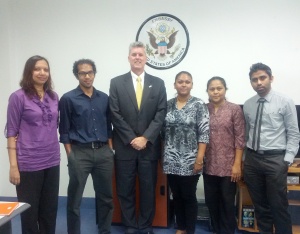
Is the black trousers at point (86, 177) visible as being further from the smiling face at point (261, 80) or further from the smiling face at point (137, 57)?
the smiling face at point (261, 80)

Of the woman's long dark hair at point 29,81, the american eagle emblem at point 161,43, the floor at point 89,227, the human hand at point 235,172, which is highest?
the american eagle emblem at point 161,43

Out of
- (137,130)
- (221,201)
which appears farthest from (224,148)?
(137,130)

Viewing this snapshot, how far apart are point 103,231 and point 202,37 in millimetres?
2071

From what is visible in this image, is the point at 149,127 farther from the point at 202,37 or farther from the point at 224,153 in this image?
the point at 202,37

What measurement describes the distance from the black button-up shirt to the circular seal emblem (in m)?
1.10

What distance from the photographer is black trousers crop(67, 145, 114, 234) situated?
2.23m

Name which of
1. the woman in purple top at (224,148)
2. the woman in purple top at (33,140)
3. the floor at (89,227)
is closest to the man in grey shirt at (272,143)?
the woman in purple top at (224,148)

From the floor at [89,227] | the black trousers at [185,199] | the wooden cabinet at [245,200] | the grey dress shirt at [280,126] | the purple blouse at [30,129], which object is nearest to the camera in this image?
the purple blouse at [30,129]

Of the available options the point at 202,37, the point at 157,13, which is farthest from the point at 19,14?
the point at 202,37

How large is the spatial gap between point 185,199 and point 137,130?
67cm

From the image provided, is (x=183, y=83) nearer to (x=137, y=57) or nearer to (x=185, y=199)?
(x=137, y=57)

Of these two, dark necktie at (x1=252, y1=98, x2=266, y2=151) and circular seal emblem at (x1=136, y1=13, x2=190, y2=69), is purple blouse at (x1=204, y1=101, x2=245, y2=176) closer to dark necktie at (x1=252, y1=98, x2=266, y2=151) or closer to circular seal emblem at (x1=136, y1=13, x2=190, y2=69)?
dark necktie at (x1=252, y1=98, x2=266, y2=151)

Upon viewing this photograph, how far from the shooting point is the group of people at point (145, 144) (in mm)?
1989

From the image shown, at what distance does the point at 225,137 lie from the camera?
2.24 metres
